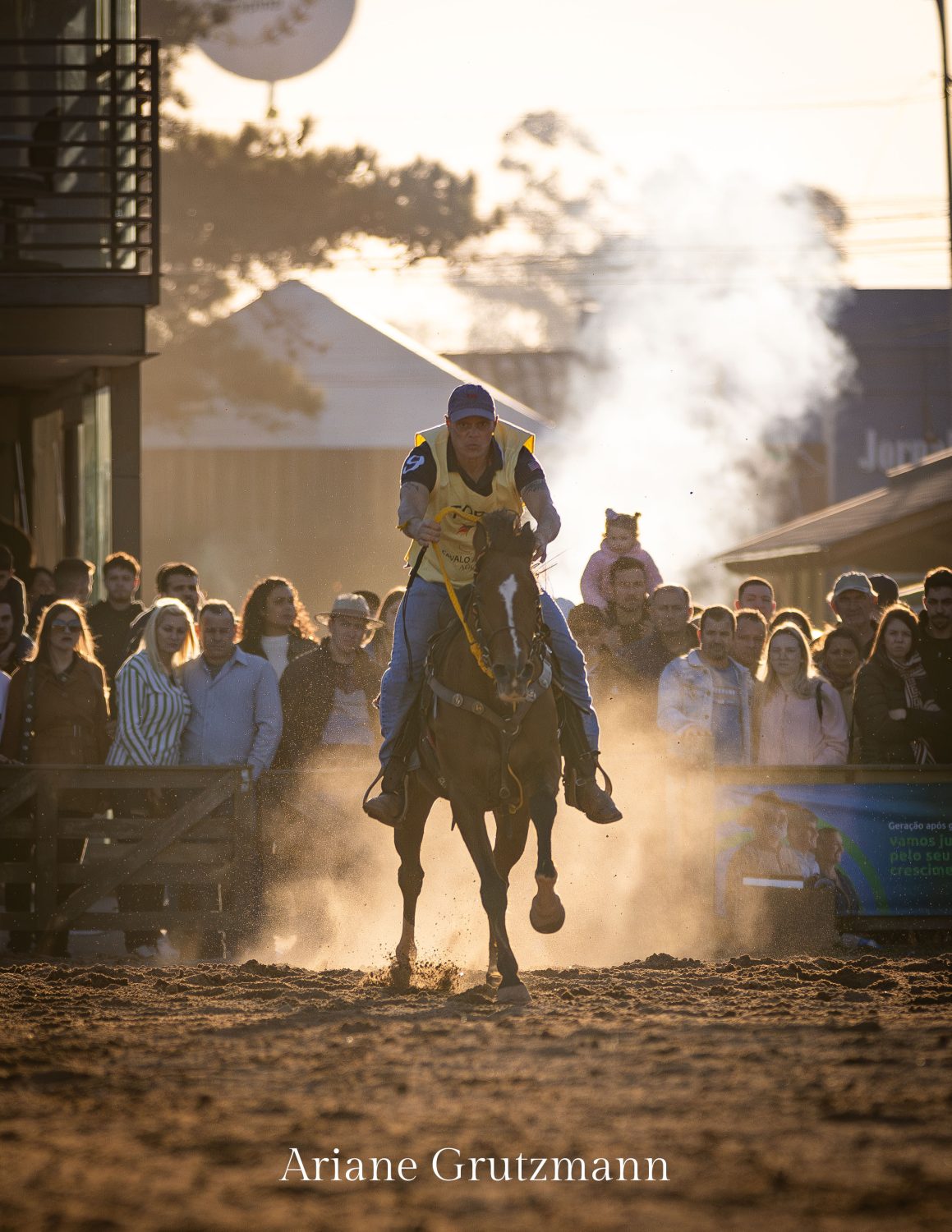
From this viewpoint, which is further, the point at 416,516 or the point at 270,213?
the point at 270,213

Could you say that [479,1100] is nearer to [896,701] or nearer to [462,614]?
[462,614]

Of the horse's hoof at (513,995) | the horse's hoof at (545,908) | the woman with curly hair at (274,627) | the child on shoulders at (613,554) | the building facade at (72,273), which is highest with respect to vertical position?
the building facade at (72,273)

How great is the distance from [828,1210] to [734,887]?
22.9ft

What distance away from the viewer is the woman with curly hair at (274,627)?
13508mm

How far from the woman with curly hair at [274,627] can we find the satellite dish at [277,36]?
1799 cm

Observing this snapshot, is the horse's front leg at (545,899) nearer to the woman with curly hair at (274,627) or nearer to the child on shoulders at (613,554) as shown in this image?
the woman with curly hair at (274,627)

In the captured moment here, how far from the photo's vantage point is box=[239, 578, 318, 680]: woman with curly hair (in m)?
13.5

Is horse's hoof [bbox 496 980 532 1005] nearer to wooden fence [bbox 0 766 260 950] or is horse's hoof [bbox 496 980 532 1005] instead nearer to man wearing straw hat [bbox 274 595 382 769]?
Answer: wooden fence [bbox 0 766 260 950]

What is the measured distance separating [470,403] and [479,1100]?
164 inches

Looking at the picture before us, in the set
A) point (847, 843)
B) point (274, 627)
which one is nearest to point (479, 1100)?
point (847, 843)

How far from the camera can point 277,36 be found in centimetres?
3044

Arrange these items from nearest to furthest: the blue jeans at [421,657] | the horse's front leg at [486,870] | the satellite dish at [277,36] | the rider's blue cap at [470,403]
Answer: the horse's front leg at [486,870], the rider's blue cap at [470,403], the blue jeans at [421,657], the satellite dish at [277,36]

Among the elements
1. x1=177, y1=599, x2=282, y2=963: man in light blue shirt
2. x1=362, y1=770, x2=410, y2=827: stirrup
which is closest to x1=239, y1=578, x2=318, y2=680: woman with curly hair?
x1=177, y1=599, x2=282, y2=963: man in light blue shirt

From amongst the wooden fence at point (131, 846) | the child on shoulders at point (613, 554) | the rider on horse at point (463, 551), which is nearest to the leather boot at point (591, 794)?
the rider on horse at point (463, 551)
